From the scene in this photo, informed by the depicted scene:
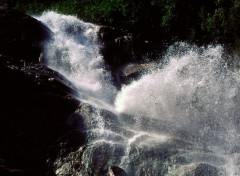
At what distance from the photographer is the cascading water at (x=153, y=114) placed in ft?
30.4

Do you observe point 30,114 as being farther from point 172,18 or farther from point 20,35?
point 172,18

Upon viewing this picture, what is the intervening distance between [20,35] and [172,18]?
884 cm

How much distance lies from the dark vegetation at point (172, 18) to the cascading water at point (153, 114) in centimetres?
156

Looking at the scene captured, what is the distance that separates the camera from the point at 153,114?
12.2 meters

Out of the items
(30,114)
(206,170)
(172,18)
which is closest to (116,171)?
A: (206,170)

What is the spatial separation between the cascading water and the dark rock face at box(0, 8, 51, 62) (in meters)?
0.61

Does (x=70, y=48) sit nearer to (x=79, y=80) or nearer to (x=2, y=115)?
(x=79, y=80)

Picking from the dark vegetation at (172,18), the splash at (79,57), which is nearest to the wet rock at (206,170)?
the splash at (79,57)

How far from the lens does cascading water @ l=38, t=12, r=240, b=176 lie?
927 centimetres

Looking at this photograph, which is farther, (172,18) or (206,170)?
(172,18)

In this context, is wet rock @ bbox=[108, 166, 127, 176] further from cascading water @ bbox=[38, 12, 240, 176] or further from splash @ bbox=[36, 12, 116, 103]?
splash @ bbox=[36, 12, 116, 103]

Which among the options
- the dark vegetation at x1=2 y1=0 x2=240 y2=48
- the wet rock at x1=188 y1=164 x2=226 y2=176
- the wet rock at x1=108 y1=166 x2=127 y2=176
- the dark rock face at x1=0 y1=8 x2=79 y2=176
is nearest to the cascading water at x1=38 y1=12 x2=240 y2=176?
the wet rock at x1=188 y1=164 x2=226 y2=176

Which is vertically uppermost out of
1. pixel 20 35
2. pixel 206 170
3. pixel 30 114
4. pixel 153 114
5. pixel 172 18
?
pixel 172 18

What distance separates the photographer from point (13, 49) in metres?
15.0
